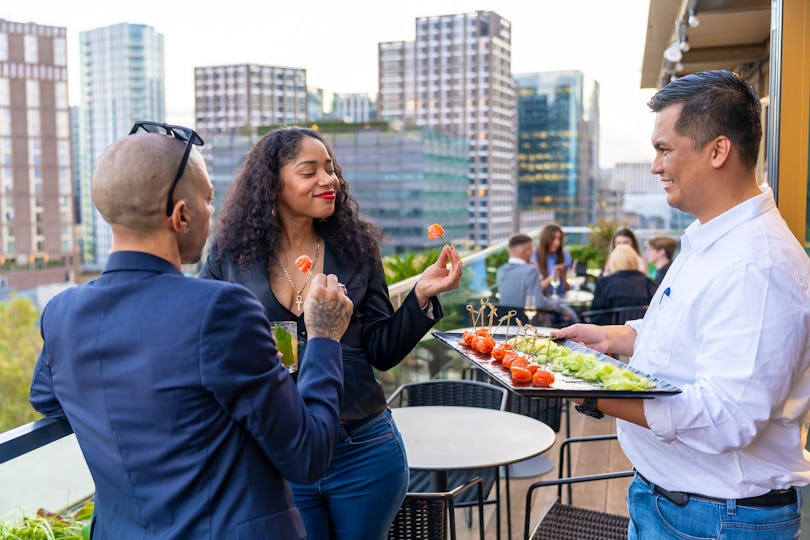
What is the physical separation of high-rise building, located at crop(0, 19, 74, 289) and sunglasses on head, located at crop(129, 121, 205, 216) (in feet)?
290

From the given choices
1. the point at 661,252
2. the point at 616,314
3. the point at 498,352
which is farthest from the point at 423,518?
the point at 661,252

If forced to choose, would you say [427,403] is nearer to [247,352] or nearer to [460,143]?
[247,352]

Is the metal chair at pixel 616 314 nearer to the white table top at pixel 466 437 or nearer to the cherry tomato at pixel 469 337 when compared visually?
the white table top at pixel 466 437

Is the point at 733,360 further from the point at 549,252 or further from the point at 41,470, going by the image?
the point at 549,252

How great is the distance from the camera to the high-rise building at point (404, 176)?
77.2 meters

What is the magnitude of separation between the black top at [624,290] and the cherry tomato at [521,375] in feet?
14.5

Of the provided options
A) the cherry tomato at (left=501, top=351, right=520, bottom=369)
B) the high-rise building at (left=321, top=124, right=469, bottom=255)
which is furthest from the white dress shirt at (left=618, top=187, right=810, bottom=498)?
the high-rise building at (left=321, top=124, right=469, bottom=255)

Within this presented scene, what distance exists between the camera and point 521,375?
1.69m

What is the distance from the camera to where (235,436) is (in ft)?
3.74

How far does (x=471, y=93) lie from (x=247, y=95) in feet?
90.9

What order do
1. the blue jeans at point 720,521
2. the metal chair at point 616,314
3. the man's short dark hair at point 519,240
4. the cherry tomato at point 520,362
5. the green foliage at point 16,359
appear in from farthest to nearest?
the green foliage at point 16,359 → the man's short dark hair at point 519,240 → the metal chair at point 616,314 → the cherry tomato at point 520,362 → the blue jeans at point 720,521

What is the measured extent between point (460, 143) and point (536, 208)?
1147 inches

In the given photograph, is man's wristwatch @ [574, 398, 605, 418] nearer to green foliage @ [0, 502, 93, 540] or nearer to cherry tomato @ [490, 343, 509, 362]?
cherry tomato @ [490, 343, 509, 362]

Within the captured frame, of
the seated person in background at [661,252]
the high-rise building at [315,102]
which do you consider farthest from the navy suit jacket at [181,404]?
the high-rise building at [315,102]
